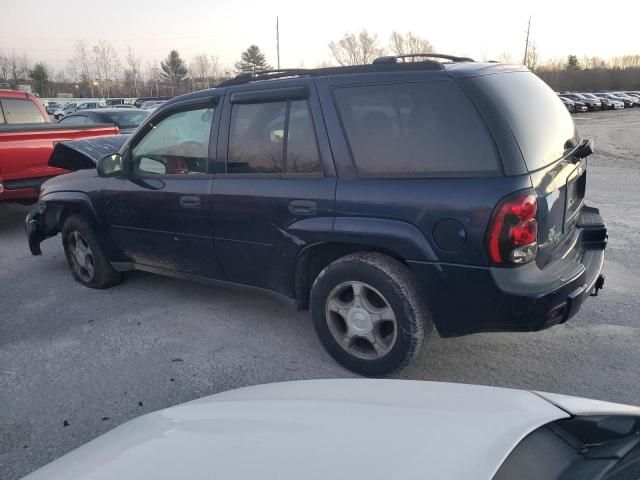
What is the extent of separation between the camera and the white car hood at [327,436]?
1.40m

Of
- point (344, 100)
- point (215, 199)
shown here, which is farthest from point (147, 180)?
point (344, 100)

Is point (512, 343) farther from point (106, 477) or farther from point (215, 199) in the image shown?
point (106, 477)

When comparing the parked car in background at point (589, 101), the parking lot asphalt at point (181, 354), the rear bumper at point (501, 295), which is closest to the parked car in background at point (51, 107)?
the parking lot asphalt at point (181, 354)

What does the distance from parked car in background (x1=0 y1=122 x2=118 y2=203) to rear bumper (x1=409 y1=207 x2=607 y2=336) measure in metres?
5.93

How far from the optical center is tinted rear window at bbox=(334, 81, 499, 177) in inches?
112

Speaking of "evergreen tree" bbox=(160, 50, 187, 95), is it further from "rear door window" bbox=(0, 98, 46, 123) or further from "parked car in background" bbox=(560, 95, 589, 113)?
"rear door window" bbox=(0, 98, 46, 123)

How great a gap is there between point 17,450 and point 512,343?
3121 mm

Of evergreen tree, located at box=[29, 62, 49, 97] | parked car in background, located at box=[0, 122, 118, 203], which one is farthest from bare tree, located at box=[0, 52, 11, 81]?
parked car in background, located at box=[0, 122, 118, 203]

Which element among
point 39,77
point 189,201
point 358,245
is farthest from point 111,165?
point 39,77

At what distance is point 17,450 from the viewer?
9.11 ft

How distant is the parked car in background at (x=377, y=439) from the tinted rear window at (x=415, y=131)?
139 cm

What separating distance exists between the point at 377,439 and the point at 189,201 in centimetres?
290

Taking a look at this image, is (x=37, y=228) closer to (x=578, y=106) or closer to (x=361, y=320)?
(x=361, y=320)

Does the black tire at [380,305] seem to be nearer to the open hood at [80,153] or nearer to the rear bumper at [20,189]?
the open hood at [80,153]
